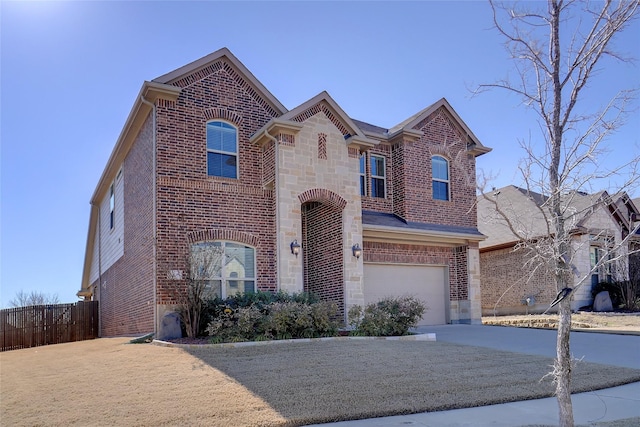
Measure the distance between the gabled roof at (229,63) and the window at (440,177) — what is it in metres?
6.57

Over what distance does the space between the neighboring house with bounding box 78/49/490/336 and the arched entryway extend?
3 cm

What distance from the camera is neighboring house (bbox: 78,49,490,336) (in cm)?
1477

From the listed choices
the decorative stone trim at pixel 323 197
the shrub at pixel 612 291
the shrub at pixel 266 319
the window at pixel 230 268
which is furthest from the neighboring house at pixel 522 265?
the shrub at pixel 266 319

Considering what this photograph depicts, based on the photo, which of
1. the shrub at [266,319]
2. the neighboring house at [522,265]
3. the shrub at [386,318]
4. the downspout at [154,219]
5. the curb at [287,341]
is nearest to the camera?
the curb at [287,341]

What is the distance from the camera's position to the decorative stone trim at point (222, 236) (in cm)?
1468

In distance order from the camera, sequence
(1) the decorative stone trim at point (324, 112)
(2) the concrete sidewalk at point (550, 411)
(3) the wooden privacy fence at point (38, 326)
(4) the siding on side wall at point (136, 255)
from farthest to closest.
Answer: (3) the wooden privacy fence at point (38, 326)
(1) the decorative stone trim at point (324, 112)
(4) the siding on side wall at point (136, 255)
(2) the concrete sidewalk at point (550, 411)

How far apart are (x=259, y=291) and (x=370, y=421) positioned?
7.96 m

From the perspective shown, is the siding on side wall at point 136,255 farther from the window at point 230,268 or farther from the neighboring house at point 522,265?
the neighboring house at point 522,265

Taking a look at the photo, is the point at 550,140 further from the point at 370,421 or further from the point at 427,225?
the point at 427,225

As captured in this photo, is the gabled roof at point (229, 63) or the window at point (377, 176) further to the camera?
the window at point (377, 176)

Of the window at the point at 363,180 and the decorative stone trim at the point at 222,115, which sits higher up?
the decorative stone trim at the point at 222,115

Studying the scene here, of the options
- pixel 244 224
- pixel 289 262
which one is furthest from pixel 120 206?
pixel 289 262

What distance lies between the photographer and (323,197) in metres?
16.0

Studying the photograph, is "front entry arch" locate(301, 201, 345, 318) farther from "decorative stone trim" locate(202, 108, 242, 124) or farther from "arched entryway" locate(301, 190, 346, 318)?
"decorative stone trim" locate(202, 108, 242, 124)
